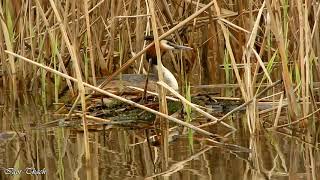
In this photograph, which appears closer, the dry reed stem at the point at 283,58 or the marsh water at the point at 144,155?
the marsh water at the point at 144,155

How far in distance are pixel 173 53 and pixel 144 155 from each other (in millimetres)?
2585

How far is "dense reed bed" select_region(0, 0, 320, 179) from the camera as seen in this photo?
440cm

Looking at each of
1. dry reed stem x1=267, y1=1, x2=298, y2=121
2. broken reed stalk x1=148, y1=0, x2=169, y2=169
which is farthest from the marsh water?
dry reed stem x1=267, y1=1, x2=298, y2=121

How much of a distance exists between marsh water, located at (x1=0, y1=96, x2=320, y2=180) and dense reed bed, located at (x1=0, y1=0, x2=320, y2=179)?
0.12 metres

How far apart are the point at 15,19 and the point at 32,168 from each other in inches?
108

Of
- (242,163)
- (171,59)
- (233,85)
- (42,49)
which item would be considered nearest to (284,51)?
(242,163)

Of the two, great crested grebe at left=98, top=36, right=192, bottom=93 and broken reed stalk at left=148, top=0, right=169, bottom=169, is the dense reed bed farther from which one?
great crested grebe at left=98, top=36, right=192, bottom=93

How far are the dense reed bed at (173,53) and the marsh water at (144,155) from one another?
0.39 ft

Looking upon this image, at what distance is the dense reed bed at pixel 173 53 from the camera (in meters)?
4.40

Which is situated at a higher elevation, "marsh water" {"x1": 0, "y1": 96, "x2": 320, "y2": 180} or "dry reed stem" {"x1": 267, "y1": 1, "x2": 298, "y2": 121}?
"dry reed stem" {"x1": 267, "y1": 1, "x2": 298, "y2": 121}

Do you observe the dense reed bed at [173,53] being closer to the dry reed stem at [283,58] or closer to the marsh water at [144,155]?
the dry reed stem at [283,58]

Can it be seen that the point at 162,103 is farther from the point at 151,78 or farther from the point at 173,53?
the point at 173,53

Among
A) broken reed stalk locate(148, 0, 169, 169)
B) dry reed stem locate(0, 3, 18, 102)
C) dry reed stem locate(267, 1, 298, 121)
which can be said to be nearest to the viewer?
broken reed stalk locate(148, 0, 169, 169)

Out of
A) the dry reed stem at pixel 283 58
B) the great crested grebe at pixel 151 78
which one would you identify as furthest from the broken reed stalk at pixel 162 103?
the great crested grebe at pixel 151 78
